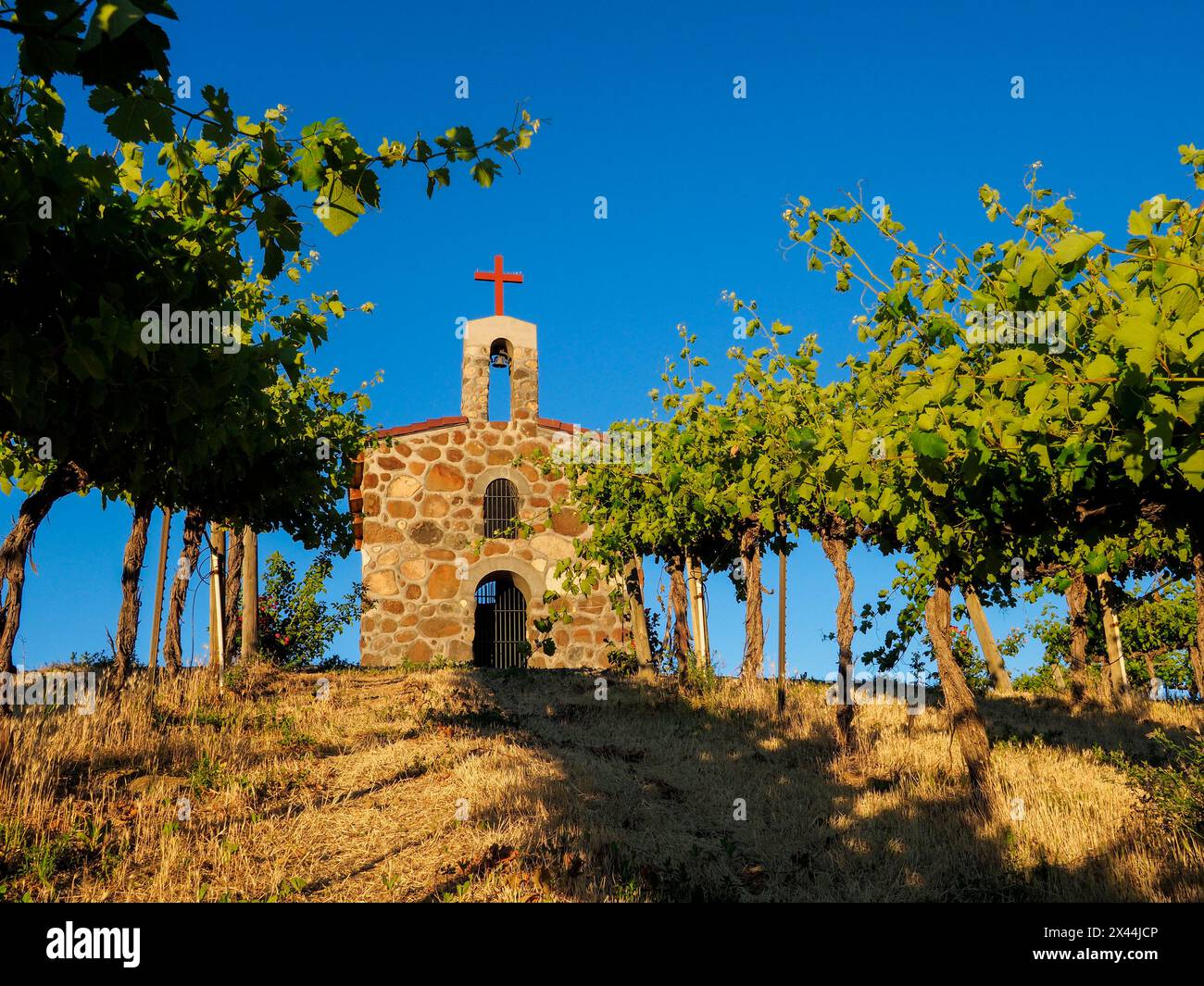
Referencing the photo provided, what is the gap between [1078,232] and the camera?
160 inches

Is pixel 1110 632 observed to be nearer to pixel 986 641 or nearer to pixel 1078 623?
pixel 1078 623

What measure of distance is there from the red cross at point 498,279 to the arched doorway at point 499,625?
6.77 metres

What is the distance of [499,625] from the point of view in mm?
23703

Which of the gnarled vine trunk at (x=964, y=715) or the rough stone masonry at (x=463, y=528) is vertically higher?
the rough stone masonry at (x=463, y=528)

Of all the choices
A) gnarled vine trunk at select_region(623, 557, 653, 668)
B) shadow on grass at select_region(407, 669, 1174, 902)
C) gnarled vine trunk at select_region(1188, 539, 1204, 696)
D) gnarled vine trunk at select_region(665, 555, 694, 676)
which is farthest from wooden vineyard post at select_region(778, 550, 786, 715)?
gnarled vine trunk at select_region(1188, 539, 1204, 696)

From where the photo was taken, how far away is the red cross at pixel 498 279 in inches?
918

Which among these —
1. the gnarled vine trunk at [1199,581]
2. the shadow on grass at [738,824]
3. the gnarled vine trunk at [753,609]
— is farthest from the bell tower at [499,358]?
the gnarled vine trunk at [1199,581]

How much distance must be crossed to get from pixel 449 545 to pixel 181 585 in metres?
7.83

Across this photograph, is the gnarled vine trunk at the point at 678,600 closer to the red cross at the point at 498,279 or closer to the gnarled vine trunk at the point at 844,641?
the gnarled vine trunk at the point at 844,641

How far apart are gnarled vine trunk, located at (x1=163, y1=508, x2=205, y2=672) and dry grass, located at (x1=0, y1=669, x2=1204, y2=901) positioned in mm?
2090

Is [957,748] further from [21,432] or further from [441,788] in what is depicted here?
[21,432]

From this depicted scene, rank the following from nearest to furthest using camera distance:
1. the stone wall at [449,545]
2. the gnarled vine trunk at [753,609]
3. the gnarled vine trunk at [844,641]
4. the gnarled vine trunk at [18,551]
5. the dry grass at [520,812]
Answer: the dry grass at [520,812] → the gnarled vine trunk at [18,551] → the gnarled vine trunk at [844,641] → the gnarled vine trunk at [753,609] → the stone wall at [449,545]

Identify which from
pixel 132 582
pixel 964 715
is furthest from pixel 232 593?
pixel 964 715

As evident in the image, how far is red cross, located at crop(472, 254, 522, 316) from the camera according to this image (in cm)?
2333
